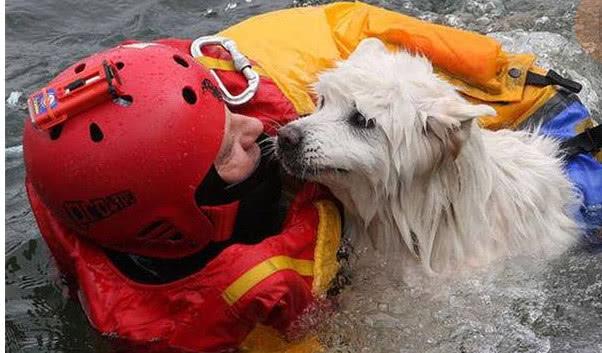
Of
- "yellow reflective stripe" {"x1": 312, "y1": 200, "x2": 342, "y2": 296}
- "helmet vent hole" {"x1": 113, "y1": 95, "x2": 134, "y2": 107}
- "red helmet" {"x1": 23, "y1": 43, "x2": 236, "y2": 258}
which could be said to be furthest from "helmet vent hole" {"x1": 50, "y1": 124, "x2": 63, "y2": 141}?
"yellow reflective stripe" {"x1": 312, "y1": 200, "x2": 342, "y2": 296}

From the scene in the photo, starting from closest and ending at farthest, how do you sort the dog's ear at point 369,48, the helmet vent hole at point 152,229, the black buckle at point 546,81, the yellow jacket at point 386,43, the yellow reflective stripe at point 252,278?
the yellow reflective stripe at point 252,278 < the helmet vent hole at point 152,229 < the dog's ear at point 369,48 < the yellow jacket at point 386,43 < the black buckle at point 546,81

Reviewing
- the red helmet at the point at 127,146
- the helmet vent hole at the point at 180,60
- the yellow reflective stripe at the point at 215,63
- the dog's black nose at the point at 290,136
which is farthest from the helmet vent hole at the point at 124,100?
the yellow reflective stripe at the point at 215,63

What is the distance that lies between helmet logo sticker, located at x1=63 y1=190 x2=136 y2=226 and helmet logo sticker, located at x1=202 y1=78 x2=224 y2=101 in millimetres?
589

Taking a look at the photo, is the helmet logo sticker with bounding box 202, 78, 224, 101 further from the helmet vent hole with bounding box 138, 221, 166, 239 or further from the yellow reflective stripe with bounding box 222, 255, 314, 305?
the yellow reflective stripe with bounding box 222, 255, 314, 305

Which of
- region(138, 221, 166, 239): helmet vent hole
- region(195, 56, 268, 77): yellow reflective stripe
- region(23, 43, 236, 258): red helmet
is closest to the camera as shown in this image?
region(23, 43, 236, 258): red helmet

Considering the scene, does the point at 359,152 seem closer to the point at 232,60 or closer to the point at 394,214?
the point at 394,214

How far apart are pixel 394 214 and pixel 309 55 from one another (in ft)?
3.83

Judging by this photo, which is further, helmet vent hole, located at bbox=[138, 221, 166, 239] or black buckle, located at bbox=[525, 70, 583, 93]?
black buckle, located at bbox=[525, 70, 583, 93]

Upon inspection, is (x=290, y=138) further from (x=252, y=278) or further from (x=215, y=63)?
(x=215, y=63)

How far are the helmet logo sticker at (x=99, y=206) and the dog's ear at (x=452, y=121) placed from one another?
1.34 metres

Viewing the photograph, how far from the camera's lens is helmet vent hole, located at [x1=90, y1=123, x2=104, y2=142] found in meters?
3.71

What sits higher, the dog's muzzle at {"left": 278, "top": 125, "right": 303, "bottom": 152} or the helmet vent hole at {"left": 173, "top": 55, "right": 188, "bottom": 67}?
the helmet vent hole at {"left": 173, "top": 55, "right": 188, "bottom": 67}

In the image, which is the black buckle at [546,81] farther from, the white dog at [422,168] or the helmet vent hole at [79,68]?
the helmet vent hole at [79,68]

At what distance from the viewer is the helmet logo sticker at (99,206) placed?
12.4 ft
